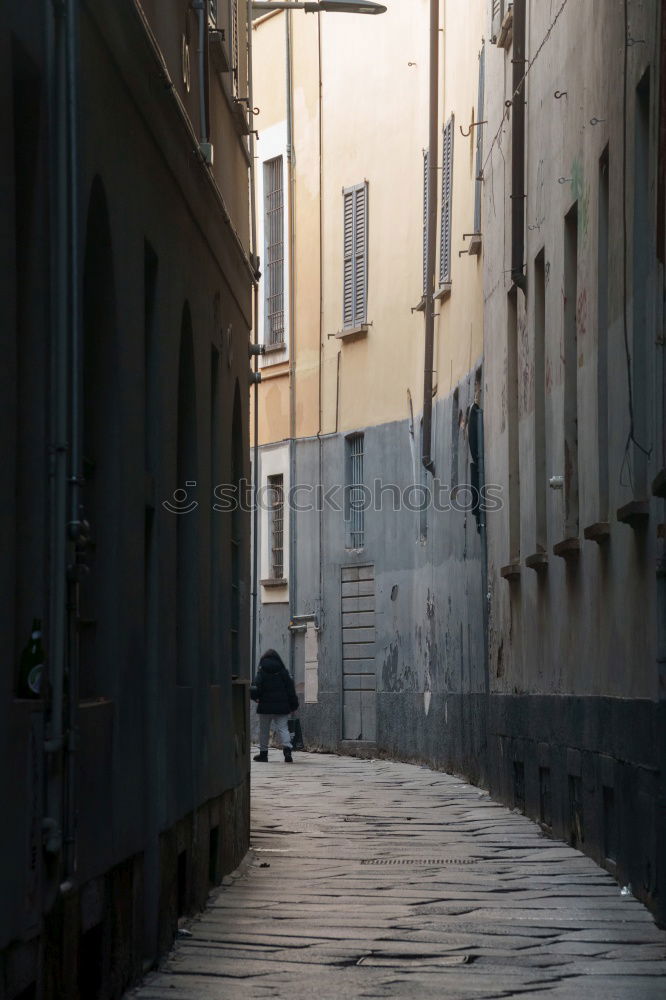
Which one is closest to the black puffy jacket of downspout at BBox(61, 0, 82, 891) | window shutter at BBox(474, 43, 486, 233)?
window shutter at BBox(474, 43, 486, 233)

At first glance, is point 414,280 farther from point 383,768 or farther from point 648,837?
point 648,837

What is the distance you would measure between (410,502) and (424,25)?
260 inches

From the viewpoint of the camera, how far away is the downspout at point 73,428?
5949 millimetres

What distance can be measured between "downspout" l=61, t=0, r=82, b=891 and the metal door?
20.5m

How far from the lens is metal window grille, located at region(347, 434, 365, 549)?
27480 mm

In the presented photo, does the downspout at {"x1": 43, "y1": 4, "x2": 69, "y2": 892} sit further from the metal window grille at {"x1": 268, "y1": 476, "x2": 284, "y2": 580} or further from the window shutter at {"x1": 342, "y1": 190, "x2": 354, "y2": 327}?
the metal window grille at {"x1": 268, "y1": 476, "x2": 284, "y2": 580}

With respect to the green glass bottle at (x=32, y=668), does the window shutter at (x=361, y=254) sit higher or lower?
higher

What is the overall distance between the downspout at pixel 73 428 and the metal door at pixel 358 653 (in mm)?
20539

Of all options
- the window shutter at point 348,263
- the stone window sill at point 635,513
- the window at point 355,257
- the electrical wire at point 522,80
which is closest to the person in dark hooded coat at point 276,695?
the window at point 355,257

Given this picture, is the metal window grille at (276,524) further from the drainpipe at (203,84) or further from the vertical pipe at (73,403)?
the vertical pipe at (73,403)

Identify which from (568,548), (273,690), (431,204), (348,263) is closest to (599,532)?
(568,548)

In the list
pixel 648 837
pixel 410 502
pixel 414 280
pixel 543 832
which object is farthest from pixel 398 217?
pixel 648 837

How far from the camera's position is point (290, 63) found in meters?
29.2

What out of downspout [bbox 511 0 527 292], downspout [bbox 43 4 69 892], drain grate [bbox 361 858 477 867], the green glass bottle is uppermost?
downspout [bbox 511 0 527 292]
